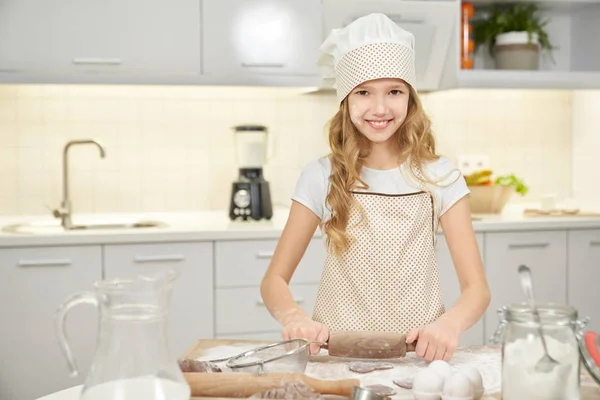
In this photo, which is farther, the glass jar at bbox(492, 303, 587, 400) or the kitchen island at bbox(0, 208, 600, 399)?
the kitchen island at bbox(0, 208, 600, 399)

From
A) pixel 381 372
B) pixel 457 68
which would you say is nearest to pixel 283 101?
pixel 457 68

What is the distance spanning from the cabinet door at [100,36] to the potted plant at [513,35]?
1332 mm

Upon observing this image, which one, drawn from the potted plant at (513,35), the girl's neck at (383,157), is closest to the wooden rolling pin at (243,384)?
the girl's neck at (383,157)

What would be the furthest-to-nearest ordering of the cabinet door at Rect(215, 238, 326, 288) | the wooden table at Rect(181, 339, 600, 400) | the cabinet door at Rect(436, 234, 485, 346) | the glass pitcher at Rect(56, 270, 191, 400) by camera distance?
the cabinet door at Rect(436, 234, 485, 346) → the cabinet door at Rect(215, 238, 326, 288) → the wooden table at Rect(181, 339, 600, 400) → the glass pitcher at Rect(56, 270, 191, 400)

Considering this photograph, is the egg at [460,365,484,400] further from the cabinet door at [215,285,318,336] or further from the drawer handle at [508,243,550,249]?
the drawer handle at [508,243,550,249]

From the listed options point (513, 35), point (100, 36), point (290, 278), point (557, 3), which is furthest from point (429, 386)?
point (557, 3)

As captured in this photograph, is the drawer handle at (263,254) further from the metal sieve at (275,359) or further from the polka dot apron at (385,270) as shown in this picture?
the metal sieve at (275,359)

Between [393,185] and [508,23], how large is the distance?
6.53ft

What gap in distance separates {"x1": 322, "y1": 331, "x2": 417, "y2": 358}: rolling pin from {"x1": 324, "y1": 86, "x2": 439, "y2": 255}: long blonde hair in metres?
0.47

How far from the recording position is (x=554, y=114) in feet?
12.0

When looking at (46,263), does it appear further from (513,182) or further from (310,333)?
(513,182)

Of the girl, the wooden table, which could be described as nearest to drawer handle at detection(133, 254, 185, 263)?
the girl

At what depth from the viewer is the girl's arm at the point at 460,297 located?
4.01 feet

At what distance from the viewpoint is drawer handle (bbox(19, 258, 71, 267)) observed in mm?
2699
